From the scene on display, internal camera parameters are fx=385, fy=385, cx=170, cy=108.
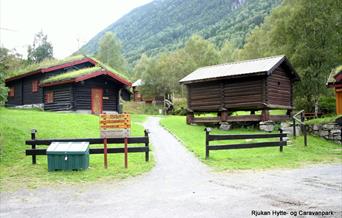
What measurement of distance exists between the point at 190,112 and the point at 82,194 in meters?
19.7

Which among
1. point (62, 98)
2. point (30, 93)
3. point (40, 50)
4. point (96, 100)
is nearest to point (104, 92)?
point (96, 100)

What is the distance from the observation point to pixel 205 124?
29.1 m

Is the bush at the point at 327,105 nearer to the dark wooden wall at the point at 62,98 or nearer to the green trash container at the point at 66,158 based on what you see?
the dark wooden wall at the point at 62,98

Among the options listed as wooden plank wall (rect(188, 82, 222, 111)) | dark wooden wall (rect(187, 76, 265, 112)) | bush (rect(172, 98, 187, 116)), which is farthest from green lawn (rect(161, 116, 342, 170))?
bush (rect(172, 98, 187, 116))

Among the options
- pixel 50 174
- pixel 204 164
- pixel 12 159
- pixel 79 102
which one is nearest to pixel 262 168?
pixel 204 164

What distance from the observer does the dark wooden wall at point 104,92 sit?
3334 cm

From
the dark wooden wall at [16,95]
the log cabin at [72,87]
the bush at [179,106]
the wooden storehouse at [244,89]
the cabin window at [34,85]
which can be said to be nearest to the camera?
the wooden storehouse at [244,89]

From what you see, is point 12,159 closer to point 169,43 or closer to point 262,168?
point 262,168

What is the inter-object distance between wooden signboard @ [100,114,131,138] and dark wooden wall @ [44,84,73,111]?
65.3ft

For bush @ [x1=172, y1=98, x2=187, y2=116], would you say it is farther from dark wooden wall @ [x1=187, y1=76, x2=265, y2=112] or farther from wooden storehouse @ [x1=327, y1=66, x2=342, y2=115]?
wooden storehouse @ [x1=327, y1=66, x2=342, y2=115]

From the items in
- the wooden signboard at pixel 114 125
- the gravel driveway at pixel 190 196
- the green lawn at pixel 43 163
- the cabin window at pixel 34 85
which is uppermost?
the cabin window at pixel 34 85

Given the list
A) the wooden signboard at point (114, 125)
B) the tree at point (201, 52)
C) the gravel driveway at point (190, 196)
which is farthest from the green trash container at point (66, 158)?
the tree at point (201, 52)

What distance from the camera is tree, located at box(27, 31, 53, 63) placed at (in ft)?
243

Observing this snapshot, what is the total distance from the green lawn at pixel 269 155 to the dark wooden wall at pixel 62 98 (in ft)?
44.0
